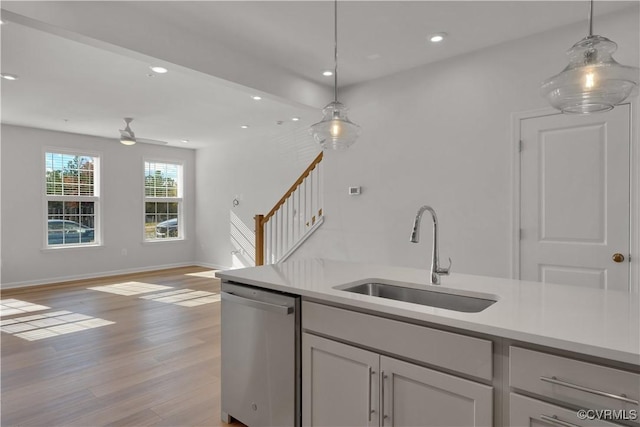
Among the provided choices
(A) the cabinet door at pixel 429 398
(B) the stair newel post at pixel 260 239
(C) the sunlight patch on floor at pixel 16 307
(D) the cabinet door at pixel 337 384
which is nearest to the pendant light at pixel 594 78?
(A) the cabinet door at pixel 429 398

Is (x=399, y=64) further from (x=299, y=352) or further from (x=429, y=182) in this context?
(x=299, y=352)

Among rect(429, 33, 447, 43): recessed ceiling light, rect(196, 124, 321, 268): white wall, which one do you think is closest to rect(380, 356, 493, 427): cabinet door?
rect(429, 33, 447, 43): recessed ceiling light

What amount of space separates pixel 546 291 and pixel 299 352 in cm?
121

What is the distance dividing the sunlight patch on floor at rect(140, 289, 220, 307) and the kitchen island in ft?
12.2

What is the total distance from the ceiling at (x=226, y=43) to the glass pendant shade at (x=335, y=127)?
0.89 m

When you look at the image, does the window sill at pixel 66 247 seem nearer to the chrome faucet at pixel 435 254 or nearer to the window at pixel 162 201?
the window at pixel 162 201

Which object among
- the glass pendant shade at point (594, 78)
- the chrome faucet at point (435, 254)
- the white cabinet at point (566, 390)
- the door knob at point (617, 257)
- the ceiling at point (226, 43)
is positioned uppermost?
the ceiling at point (226, 43)

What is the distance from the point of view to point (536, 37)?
10.7 feet

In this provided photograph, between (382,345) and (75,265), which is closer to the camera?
(382,345)

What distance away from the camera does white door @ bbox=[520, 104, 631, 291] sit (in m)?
2.94

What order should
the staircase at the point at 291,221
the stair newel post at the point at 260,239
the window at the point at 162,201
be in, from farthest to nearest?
1. the window at the point at 162,201
2. the stair newel post at the point at 260,239
3. the staircase at the point at 291,221

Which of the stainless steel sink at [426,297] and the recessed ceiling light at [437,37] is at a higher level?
the recessed ceiling light at [437,37]

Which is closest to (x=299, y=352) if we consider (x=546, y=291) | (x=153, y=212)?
(x=546, y=291)

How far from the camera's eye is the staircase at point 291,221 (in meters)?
5.19
